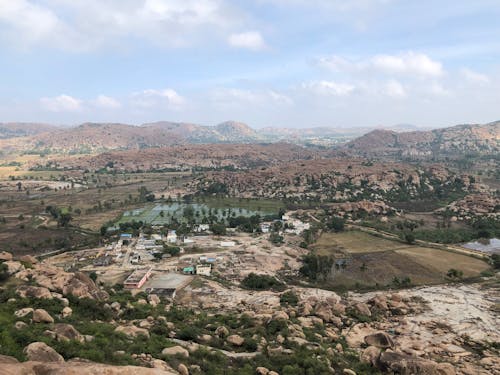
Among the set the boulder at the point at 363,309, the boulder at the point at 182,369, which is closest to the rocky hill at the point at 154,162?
the boulder at the point at 363,309

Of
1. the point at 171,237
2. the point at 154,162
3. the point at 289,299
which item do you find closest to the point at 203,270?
the point at 289,299

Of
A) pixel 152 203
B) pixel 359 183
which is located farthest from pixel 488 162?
pixel 152 203

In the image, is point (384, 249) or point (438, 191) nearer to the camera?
point (384, 249)

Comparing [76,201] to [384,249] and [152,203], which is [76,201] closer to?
[152,203]

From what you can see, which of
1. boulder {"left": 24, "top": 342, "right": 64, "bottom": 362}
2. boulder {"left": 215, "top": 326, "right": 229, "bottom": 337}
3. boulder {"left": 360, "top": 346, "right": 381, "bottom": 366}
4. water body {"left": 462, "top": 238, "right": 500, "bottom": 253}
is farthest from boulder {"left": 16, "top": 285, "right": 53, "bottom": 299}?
water body {"left": 462, "top": 238, "right": 500, "bottom": 253}

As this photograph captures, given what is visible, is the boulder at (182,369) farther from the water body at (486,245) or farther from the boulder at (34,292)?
the water body at (486,245)

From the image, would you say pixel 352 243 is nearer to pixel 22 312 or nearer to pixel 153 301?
pixel 153 301
